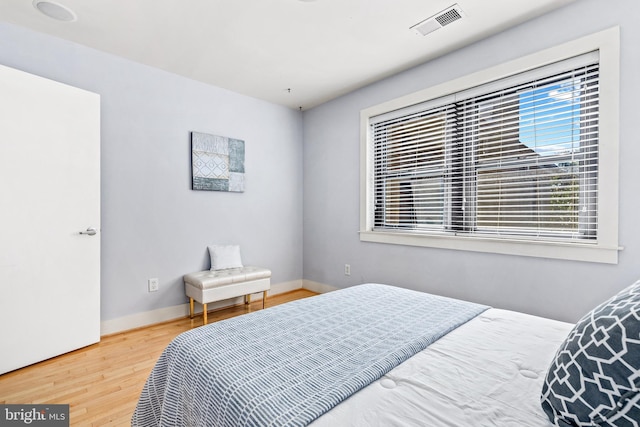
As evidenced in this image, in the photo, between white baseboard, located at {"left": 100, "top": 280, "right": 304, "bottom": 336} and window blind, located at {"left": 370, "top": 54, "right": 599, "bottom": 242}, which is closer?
window blind, located at {"left": 370, "top": 54, "right": 599, "bottom": 242}

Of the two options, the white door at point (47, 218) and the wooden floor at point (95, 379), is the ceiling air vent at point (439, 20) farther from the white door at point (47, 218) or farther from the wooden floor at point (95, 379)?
the wooden floor at point (95, 379)

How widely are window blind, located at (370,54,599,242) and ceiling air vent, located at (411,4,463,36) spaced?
0.63 meters

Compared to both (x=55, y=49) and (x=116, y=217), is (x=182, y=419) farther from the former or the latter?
(x=55, y=49)

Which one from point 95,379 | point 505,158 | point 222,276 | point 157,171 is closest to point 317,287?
→ point 222,276

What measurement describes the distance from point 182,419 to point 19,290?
75.7 inches

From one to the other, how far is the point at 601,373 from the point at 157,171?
3.34 meters

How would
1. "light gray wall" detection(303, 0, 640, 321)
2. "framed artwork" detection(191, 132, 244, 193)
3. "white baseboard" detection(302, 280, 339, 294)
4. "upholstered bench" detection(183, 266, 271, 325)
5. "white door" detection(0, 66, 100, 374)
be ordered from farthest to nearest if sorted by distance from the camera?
"white baseboard" detection(302, 280, 339, 294), "framed artwork" detection(191, 132, 244, 193), "upholstered bench" detection(183, 266, 271, 325), "white door" detection(0, 66, 100, 374), "light gray wall" detection(303, 0, 640, 321)

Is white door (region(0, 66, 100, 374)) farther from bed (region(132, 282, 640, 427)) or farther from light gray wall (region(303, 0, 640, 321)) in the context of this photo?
light gray wall (region(303, 0, 640, 321))

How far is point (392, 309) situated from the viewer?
1.64 metres

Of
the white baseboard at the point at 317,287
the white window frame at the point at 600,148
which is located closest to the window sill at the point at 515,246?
the white window frame at the point at 600,148

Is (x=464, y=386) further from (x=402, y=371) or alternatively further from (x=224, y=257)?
(x=224, y=257)

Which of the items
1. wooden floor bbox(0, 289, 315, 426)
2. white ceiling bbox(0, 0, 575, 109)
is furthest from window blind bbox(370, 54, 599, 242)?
wooden floor bbox(0, 289, 315, 426)

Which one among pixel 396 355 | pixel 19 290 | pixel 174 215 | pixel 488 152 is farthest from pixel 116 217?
pixel 488 152

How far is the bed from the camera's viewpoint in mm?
714
